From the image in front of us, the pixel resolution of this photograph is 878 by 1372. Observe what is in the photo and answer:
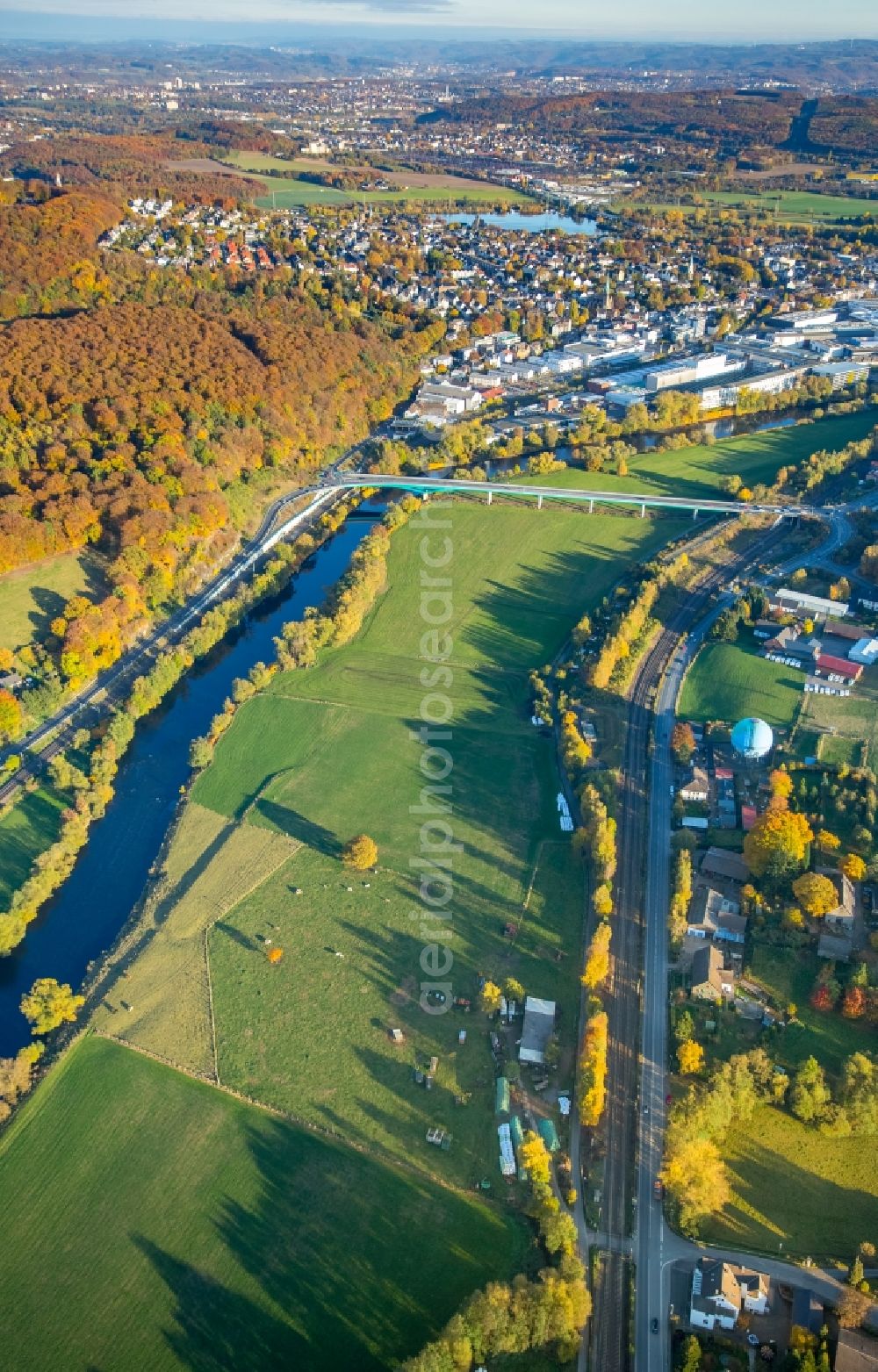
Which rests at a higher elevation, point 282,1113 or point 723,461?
point 723,461

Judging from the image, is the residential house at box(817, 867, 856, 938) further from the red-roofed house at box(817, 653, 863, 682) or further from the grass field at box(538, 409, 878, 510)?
the grass field at box(538, 409, 878, 510)

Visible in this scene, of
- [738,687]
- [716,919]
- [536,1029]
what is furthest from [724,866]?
[738,687]

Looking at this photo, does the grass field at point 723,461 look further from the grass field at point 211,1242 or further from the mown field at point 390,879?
the grass field at point 211,1242

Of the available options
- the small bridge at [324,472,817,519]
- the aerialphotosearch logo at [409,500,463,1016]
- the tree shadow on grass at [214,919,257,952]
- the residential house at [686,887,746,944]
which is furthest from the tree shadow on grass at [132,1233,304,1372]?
the small bridge at [324,472,817,519]

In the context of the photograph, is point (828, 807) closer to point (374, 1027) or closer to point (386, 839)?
point (386, 839)

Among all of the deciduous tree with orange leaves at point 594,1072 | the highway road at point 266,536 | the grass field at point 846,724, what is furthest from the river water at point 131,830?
the grass field at point 846,724

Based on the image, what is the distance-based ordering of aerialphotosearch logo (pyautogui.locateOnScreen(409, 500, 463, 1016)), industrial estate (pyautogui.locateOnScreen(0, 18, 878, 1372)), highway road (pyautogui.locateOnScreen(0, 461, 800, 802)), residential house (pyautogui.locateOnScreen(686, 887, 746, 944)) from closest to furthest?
industrial estate (pyautogui.locateOnScreen(0, 18, 878, 1372))
aerialphotosearch logo (pyautogui.locateOnScreen(409, 500, 463, 1016))
residential house (pyautogui.locateOnScreen(686, 887, 746, 944))
highway road (pyautogui.locateOnScreen(0, 461, 800, 802))

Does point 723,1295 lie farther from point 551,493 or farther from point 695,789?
point 551,493
